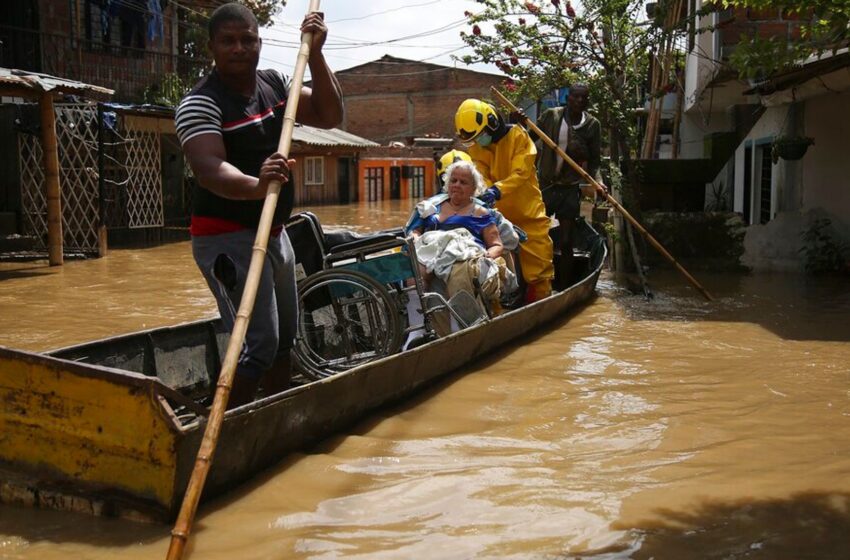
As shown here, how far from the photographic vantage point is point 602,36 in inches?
484

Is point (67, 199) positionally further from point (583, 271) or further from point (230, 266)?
point (230, 266)

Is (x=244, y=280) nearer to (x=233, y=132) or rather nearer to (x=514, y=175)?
(x=233, y=132)

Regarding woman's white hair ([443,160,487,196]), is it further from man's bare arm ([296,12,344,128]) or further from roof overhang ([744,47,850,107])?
roof overhang ([744,47,850,107])

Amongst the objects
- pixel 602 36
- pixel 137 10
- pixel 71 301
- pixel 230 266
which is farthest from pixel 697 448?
pixel 137 10

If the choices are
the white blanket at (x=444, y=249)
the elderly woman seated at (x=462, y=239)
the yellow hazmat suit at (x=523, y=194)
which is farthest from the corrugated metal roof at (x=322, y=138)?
the white blanket at (x=444, y=249)

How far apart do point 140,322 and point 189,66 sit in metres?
15.8

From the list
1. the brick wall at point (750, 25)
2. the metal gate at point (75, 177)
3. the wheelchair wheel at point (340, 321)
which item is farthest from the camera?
the metal gate at point (75, 177)

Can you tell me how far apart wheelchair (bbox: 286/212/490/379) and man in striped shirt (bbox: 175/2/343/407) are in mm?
1108

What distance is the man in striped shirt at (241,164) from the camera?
3805 millimetres

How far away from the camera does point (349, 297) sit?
570 centimetres

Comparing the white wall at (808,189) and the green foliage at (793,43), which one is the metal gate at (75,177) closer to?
the white wall at (808,189)

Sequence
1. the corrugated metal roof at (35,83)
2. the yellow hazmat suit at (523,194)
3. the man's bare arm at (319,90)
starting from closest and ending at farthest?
the man's bare arm at (319,90) → the yellow hazmat suit at (523,194) → the corrugated metal roof at (35,83)

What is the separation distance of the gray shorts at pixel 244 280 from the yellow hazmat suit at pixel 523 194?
3.88m

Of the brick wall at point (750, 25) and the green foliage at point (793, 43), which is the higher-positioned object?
the brick wall at point (750, 25)
